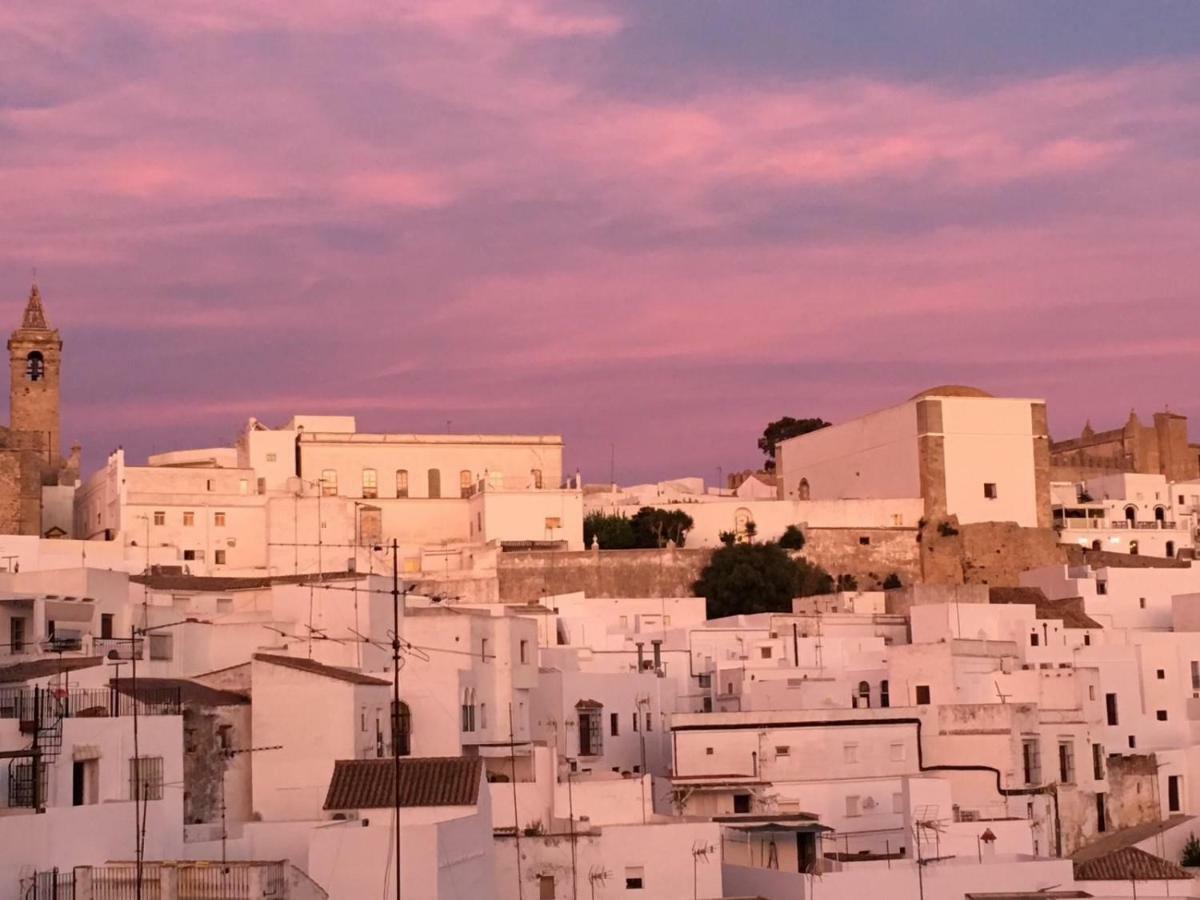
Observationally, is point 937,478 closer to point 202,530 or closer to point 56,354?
point 202,530

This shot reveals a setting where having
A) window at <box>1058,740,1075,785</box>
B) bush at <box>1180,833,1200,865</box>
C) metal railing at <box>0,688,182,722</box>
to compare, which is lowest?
bush at <box>1180,833,1200,865</box>

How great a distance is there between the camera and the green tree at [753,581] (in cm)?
5159

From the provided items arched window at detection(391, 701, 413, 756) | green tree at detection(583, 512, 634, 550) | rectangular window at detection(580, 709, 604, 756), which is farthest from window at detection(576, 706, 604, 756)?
green tree at detection(583, 512, 634, 550)

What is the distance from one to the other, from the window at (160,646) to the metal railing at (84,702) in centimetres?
421

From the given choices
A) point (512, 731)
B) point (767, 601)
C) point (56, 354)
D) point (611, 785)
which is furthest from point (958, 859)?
point (56, 354)

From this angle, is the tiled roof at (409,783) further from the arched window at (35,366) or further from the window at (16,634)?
the arched window at (35,366)

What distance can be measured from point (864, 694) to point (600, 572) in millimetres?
15659

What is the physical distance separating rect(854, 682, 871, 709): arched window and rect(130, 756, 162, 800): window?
1586 centimetres

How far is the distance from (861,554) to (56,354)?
22016mm

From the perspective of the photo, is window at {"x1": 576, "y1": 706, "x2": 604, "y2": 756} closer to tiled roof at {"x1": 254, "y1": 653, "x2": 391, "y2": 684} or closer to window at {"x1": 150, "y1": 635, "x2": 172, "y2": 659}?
tiled roof at {"x1": 254, "y1": 653, "x2": 391, "y2": 684}

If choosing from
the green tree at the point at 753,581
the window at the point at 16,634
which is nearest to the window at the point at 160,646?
the window at the point at 16,634

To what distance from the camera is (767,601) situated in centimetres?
5159

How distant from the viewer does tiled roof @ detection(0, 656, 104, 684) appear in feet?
87.2

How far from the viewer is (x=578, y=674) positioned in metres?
35.6
